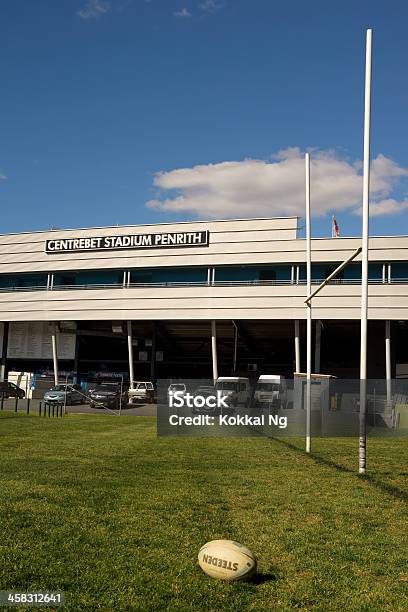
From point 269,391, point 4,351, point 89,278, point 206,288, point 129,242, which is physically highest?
point 129,242

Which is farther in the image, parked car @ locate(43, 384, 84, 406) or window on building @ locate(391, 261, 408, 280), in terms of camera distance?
window on building @ locate(391, 261, 408, 280)

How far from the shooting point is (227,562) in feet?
19.1

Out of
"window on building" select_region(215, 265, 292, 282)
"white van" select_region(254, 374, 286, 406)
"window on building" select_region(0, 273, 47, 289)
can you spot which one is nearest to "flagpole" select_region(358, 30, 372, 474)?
"white van" select_region(254, 374, 286, 406)

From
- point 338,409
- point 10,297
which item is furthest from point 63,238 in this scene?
point 338,409

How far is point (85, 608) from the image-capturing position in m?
4.96

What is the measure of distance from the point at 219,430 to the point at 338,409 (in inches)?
254

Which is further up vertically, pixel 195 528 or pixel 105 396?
pixel 195 528

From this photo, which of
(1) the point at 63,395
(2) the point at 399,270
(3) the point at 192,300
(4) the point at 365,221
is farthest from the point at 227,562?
(3) the point at 192,300

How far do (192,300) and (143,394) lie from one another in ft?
27.9

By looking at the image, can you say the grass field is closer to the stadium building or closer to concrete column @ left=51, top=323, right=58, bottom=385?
the stadium building

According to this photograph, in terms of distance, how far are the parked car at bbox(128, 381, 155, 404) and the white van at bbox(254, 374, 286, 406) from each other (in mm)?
12485

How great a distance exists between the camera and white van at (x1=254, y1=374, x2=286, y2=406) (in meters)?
29.7

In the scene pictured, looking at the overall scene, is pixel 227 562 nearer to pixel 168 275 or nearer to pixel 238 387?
pixel 238 387

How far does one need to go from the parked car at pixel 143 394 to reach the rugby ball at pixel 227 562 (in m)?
38.3
